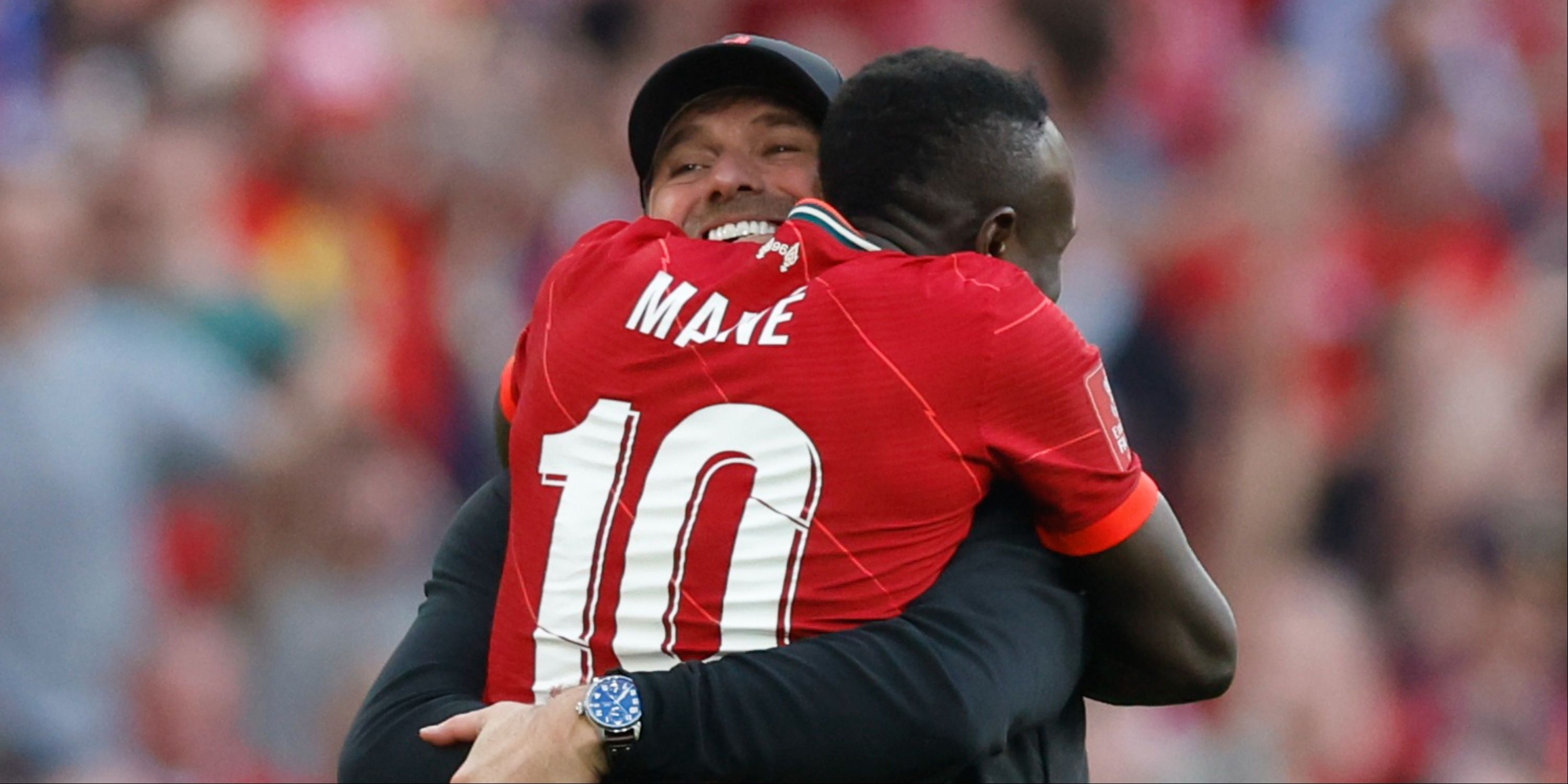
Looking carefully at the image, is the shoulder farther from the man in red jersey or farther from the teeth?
the teeth

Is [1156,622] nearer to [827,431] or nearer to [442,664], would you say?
[827,431]

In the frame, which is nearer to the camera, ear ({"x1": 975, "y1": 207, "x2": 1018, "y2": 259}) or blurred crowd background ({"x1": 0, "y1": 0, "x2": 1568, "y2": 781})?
ear ({"x1": 975, "y1": 207, "x2": 1018, "y2": 259})

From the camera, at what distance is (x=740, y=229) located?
2.93 metres

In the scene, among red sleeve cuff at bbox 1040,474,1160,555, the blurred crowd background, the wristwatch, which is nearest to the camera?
the wristwatch

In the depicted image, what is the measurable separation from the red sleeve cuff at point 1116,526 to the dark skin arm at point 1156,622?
0.01m

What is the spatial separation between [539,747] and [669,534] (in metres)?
0.28

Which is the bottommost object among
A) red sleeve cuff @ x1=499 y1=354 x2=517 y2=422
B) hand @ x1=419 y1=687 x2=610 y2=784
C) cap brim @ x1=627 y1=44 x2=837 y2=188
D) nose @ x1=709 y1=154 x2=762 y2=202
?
hand @ x1=419 y1=687 x2=610 y2=784

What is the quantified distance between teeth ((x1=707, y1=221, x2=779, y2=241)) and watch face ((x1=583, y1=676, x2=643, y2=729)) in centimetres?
81

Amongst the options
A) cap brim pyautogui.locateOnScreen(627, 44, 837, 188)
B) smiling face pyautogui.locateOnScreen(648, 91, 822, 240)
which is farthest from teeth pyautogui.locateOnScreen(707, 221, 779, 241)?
cap brim pyautogui.locateOnScreen(627, 44, 837, 188)

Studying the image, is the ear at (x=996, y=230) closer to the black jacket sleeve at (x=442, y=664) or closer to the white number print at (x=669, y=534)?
the white number print at (x=669, y=534)

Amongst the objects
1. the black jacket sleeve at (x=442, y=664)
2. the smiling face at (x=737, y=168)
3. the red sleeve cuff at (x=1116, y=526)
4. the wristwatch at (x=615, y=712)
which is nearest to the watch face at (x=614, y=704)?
the wristwatch at (x=615, y=712)

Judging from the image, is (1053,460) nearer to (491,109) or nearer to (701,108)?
(701,108)

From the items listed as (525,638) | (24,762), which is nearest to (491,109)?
(24,762)

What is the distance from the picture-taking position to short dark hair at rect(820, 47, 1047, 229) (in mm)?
2568
